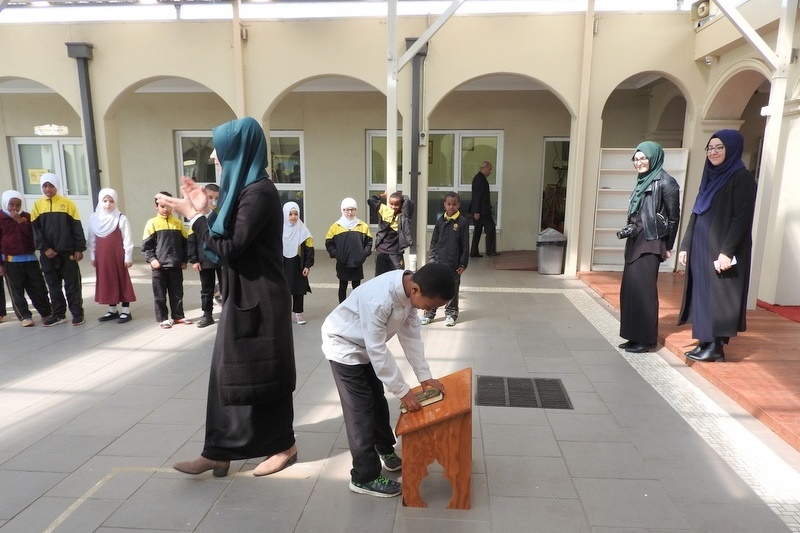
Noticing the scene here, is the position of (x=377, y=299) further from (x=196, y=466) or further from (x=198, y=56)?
(x=198, y=56)

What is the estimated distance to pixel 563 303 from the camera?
23.2 feet

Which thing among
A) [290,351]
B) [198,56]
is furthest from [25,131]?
[290,351]

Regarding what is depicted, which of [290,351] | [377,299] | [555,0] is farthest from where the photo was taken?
[555,0]

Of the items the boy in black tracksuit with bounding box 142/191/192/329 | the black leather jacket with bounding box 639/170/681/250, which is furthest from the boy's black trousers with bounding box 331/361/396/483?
the boy in black tracksuit with bounding box 142/191/192/329

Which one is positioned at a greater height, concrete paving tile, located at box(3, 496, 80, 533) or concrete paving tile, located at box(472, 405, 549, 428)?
concrete paving tile, located at box(3, 496, 80, 533)

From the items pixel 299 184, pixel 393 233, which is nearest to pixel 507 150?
pixel 299 184

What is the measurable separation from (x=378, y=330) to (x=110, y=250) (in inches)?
192

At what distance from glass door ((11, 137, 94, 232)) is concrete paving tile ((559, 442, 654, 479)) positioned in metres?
12.1

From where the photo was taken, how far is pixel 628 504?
107 inches

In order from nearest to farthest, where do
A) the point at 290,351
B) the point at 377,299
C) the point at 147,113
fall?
the point at 377,299
the point at 290,351
the point at 147,113

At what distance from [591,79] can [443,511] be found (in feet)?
24.9

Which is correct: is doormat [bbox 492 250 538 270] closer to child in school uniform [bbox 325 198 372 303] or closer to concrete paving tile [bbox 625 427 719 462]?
child in school uniform [bbox 325 198 372 303]

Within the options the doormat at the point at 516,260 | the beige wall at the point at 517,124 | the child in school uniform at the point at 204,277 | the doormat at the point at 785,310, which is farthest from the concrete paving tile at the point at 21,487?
the beige wall at the point at 517,124

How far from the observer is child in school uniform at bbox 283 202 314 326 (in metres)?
5.87
